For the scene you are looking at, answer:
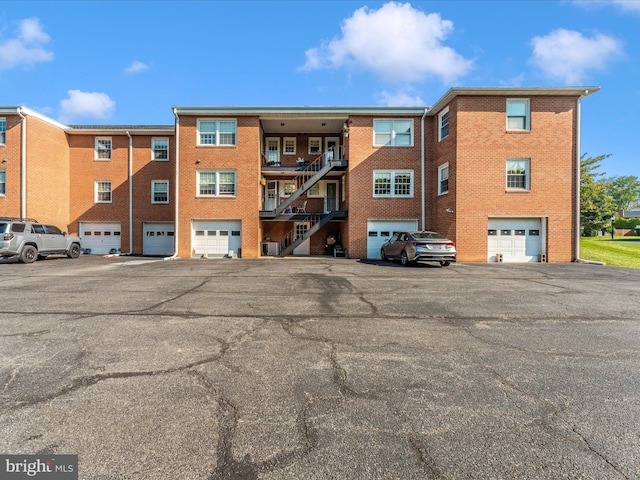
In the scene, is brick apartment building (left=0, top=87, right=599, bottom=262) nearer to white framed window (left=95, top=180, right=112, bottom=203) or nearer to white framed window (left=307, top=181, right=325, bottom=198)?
white framed window (left=95, top=180, right=112, bottom=203)

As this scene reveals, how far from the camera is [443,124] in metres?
17.1

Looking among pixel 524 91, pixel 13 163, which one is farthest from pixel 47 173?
pixel 524 91

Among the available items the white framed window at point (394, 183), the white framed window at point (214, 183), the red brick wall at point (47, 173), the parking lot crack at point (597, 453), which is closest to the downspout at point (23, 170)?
the red brick wall at point (47, 173)

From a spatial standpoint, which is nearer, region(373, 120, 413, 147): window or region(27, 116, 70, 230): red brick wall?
region(373, 120, 413, 147): window

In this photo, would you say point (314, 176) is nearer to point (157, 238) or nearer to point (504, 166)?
point (504, 166)

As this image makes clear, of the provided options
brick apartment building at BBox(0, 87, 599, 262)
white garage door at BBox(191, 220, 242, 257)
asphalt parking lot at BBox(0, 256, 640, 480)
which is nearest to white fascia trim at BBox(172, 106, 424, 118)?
brick apartment building at BBox(0, 87, 599, 262)

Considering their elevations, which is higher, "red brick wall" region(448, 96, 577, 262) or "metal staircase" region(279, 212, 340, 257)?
"red brick wall" region(448, 96, 577, 262)

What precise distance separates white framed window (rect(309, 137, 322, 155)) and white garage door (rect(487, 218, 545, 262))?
11712mm

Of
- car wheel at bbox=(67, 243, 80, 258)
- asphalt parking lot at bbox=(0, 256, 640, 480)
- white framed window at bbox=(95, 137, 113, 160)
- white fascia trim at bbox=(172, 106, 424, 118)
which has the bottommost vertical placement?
asphalt parking lot at bbox=(0, 256, 640, 480)

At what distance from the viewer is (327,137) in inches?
834

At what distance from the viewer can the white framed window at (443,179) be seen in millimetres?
16578

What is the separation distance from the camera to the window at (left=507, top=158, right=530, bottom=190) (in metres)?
15.7

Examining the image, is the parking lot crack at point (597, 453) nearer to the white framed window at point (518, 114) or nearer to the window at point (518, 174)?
the window at point (518, 174)

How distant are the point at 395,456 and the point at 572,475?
109 cm
